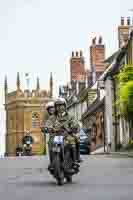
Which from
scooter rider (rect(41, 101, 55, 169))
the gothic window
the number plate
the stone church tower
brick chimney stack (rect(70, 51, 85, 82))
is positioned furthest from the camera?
the gothic window

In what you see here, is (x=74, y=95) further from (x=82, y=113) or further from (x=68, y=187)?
(x=68, y=187)

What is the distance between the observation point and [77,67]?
98188mm

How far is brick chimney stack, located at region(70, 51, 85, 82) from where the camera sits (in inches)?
3782

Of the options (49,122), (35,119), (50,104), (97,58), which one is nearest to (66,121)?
(49,122)

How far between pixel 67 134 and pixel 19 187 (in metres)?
1.62

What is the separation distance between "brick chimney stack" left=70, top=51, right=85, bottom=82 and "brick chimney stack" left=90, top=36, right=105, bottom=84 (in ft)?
32.8

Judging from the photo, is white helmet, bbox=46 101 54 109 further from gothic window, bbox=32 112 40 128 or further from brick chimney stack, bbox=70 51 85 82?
gothic window, bbox=32 112 40 128

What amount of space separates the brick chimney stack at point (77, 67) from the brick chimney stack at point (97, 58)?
999 cm

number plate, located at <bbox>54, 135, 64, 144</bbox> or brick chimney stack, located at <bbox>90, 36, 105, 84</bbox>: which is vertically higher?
brick chimney stack, located at <bbox>90, 36, 105, 84</bbox>

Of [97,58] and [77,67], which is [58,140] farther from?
[77,67]

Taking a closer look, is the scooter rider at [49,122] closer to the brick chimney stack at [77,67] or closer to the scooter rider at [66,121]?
the scooter rider at [66,121]

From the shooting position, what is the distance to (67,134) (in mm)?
15500

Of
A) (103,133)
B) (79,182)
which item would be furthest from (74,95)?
(79,182)

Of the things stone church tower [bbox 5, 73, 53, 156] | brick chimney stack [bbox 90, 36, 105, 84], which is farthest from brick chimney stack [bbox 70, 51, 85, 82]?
stone church tower [bbox 5, 73, 53, 156]
